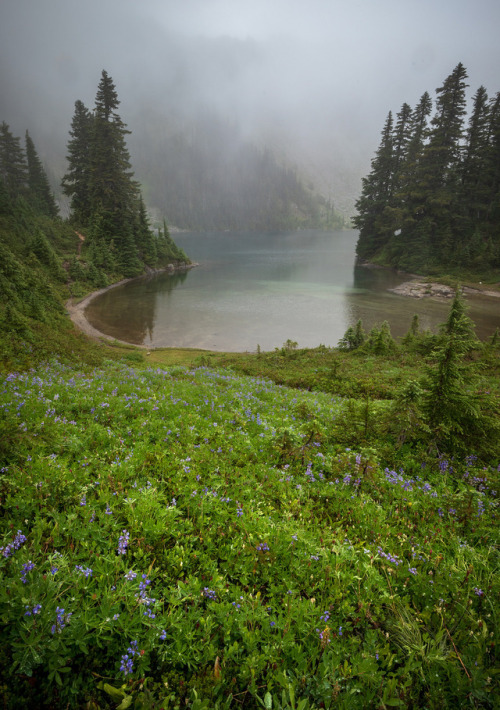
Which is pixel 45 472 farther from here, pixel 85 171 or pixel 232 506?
pixel 85 171

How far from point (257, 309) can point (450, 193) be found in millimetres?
62373

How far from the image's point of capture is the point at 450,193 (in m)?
74.4

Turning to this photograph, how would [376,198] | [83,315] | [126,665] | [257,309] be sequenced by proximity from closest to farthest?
1. [126,665]
2. [83,315]
3. [257,309]
4. [376,198]

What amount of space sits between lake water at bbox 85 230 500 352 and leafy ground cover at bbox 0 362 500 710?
28.4 m

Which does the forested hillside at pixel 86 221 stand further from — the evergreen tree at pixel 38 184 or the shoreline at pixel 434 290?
the shoreline at pixel 434 290

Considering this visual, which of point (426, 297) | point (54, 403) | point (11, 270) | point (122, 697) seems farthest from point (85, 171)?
point (122, 697)

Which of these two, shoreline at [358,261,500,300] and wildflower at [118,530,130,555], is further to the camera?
shoreline at [358,261,500,300]

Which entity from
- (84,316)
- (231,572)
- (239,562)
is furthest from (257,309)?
(231,572)

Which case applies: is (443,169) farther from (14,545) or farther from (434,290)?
(14,545)

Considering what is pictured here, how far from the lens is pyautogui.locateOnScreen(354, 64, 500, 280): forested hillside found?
68688 millimetres

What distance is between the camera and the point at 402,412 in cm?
628

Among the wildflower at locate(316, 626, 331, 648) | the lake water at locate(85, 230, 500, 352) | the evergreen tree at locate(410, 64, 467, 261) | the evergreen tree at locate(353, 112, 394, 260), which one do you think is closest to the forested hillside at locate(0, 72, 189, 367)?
the lake water at locate(85, 230, 500, 352)

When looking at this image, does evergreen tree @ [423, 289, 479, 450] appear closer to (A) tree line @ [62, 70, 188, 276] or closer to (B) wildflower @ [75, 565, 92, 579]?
Result: (B) wildflower @ [75, 565, 92, 579]

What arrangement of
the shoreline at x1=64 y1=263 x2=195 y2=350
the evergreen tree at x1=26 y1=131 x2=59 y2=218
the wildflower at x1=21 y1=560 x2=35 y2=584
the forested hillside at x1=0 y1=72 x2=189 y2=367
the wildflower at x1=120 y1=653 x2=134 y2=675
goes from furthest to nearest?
the evergreen tree at x1=26 y1=131 x2=59 y2=218
the forested hillside at x1=0 y1=72 x2=189 y2=367
the shoreline at x1=64 y1=263 x2=195 y2=350
the wildflower at x1=21 y1=560 x2=35 y2=584
the wildflower at x1=120 y1=653 x2=134 y2=675
